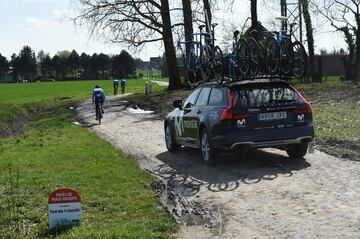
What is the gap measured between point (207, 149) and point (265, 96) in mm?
1579

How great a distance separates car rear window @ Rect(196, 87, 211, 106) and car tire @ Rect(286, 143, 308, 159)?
2010 mm

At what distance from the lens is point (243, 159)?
39.3 ft

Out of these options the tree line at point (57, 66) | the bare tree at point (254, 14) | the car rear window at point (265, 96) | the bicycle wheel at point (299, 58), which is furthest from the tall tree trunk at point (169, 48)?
the tree line at point (57, 66)

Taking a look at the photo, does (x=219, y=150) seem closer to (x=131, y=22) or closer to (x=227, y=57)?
(x=227, y=57)

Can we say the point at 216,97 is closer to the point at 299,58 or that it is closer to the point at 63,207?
the point at 299,58

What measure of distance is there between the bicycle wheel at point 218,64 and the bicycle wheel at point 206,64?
26 cm

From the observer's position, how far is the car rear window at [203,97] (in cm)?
1206

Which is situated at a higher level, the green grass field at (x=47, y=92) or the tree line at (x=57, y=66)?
the tree line at (x=57, y=66)

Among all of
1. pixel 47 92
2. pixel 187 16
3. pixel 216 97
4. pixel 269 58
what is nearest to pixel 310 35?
pixel 187 16

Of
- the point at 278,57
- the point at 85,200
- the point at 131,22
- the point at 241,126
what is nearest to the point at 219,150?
the point at 241,126

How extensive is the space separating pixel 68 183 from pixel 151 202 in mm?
2152

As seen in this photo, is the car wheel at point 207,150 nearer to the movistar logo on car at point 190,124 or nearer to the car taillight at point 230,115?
the movistar logo on car at point 190,124

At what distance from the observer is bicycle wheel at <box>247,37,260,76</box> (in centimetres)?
1284

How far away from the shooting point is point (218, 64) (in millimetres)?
13781
